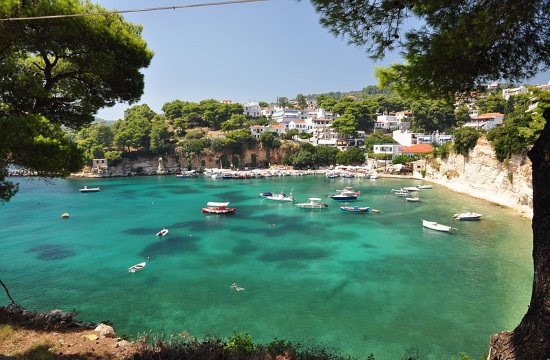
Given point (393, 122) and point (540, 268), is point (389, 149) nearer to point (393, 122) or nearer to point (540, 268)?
point (393, 122)

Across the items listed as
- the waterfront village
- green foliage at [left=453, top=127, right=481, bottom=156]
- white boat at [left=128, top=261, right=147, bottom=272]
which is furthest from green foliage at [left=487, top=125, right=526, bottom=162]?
white boat at [left=128, top=261, right=147, bottom=272]

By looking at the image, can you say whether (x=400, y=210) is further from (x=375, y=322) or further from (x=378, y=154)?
(x=378, y=154)

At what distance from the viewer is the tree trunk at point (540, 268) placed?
10.5 feet

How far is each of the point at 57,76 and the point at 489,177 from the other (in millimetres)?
35851

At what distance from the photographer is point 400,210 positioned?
2778 centimetres

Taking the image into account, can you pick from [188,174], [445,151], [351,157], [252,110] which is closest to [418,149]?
[351,157]

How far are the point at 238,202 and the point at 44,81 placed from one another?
27.2 m

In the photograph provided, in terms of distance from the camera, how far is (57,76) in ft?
20.6

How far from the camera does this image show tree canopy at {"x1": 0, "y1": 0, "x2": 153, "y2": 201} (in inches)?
210

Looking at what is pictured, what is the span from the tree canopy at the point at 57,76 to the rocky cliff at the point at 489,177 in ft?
94.8

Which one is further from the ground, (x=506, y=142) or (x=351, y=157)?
(x=506, y=142)

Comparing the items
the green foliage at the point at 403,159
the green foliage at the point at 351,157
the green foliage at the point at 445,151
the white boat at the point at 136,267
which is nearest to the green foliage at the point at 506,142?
the green foliage at the point at 445,151

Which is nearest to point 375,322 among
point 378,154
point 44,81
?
point 44,81

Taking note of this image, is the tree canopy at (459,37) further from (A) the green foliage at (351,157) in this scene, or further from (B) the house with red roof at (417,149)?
(A) the green foliage at (351,157)
